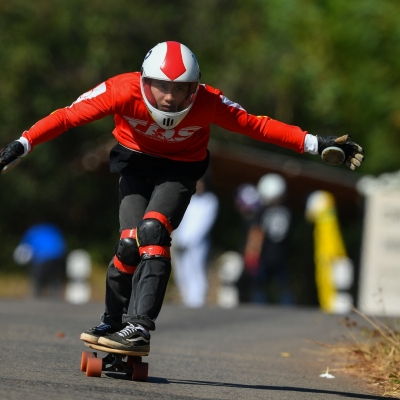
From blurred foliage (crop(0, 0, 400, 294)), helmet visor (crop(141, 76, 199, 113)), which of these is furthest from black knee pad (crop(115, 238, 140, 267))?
blurred foliage (crop(0, 0, 400, 294))

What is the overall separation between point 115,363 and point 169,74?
1.79m

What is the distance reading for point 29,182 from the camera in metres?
23.3

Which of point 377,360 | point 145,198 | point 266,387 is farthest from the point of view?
point 377,360

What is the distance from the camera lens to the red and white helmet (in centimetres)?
630

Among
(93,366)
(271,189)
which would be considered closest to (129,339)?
(93,366)

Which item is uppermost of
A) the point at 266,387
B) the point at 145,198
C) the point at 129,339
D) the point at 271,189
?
the point at 271,189

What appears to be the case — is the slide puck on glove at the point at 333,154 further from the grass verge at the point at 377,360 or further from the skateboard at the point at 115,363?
the skateboard at the point at 115,363

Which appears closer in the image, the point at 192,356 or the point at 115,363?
the point at 115,363

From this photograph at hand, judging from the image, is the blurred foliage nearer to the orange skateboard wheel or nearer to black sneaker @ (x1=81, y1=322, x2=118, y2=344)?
black sneaker @ (x1=81, y1=322, x2=118, y2=344)

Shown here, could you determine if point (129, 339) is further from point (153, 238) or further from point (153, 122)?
A: point (153, 122)

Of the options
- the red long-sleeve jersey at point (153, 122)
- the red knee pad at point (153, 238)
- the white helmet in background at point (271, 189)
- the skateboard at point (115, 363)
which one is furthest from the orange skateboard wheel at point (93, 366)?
the white helmet in background at point (271, 189)

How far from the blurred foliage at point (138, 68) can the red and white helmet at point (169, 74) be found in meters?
12.4

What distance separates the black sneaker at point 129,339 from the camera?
6.07m

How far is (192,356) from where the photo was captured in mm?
8203
